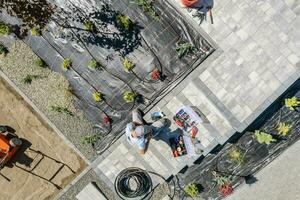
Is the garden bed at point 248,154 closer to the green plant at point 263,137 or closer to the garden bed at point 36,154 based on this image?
the green plant at point 263,137

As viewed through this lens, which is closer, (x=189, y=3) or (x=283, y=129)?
(x=189, y=3)

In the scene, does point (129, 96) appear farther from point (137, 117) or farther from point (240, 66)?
point (240, 66)

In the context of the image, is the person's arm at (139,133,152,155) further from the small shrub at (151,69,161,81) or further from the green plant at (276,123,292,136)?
the green plant at (276,123,292,136)

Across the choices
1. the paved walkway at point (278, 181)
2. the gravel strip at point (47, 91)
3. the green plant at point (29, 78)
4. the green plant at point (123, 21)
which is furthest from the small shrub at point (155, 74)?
the paved walkway at point (278, 181)

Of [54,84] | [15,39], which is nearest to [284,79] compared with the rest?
[54,84]

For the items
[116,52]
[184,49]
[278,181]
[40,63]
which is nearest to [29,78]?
[40,63]

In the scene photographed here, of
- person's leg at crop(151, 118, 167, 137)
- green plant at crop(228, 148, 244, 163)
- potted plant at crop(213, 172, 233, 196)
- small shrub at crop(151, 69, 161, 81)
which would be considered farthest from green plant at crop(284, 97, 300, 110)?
small shrub at crop(151, 69, 161, 81)
